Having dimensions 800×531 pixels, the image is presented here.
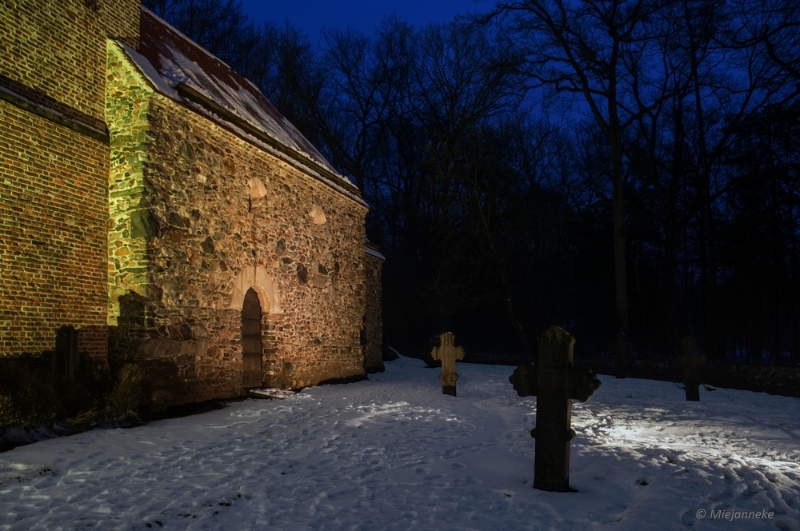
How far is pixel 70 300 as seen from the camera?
8633 mm

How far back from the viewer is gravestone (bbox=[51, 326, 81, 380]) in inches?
314

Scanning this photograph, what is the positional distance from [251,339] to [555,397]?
329 inches

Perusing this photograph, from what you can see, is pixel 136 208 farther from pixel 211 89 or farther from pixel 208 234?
pixel 211 89

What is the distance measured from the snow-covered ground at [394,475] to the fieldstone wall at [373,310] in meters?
11.6

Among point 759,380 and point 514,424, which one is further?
point 759,380


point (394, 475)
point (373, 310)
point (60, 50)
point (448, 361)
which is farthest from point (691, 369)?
point (60, 50)

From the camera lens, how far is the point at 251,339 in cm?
1230

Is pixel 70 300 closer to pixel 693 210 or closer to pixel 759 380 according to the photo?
pixel 759 380

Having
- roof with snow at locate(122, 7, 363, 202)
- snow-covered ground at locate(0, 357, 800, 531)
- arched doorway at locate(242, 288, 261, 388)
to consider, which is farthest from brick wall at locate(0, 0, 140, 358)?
arched doorway at locate(242, 288, 261, 388)

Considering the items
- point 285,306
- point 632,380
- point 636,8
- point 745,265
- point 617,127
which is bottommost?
point 632,380

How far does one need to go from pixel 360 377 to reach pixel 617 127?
1397 cm

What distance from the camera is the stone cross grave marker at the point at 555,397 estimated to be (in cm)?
523

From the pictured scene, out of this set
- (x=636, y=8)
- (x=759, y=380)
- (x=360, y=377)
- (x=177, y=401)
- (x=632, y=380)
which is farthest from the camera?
(x=636, y=8)

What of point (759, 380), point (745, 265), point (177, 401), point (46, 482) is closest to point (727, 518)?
point (46, 482)
